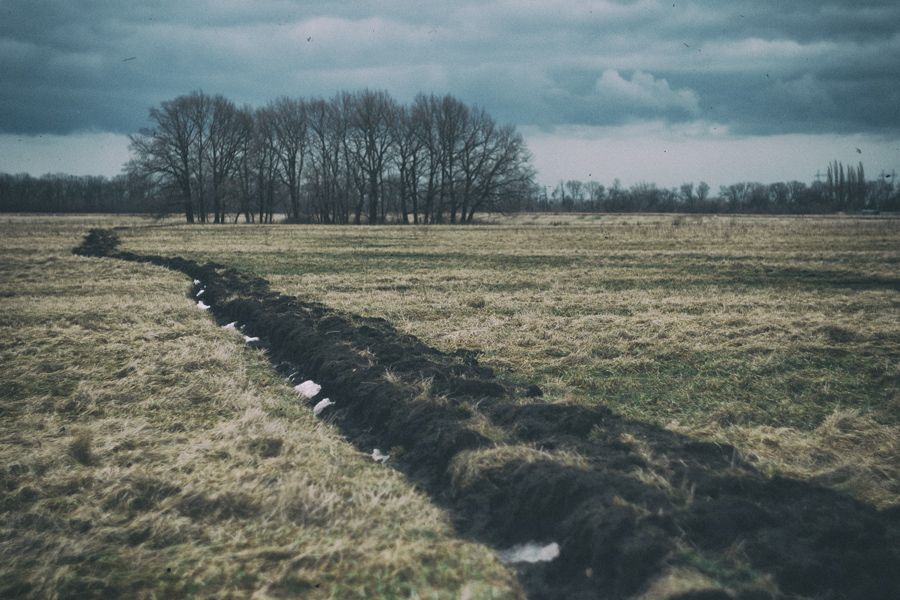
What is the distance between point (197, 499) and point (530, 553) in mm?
2097

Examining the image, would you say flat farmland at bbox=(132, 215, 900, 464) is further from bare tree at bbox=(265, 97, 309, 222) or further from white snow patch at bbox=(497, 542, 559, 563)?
bare tree at bbox=(265, 97, 309, 222)

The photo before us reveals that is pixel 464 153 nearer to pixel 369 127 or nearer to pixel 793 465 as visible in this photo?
pixel 369 127

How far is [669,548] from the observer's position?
7.93 feet

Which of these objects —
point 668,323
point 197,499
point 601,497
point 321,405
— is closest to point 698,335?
point 668,323

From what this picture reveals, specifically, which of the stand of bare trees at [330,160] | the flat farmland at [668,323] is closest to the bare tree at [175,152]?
the stand of bare trees at [330,160]

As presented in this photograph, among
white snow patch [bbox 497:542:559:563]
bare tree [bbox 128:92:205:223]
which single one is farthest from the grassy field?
bare tree [bbox 128:92:205:223]

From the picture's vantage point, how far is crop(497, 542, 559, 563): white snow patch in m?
2.66

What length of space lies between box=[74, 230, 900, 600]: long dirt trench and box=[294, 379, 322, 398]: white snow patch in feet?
0.47

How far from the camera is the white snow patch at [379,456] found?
3873 millimetres

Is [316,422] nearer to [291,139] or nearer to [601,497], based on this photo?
[601,497]

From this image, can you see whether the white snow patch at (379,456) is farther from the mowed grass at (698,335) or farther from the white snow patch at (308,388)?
the mowed grass at (698,335)

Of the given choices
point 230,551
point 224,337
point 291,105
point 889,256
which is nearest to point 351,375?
point 230,551

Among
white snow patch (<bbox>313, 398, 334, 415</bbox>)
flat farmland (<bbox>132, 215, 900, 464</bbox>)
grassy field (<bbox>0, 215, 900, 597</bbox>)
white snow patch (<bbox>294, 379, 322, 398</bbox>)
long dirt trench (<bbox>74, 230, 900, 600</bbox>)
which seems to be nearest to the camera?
long dirt trench (<bbox>74, 230, 900, 600</bbox>)

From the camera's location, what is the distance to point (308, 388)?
5469mm
